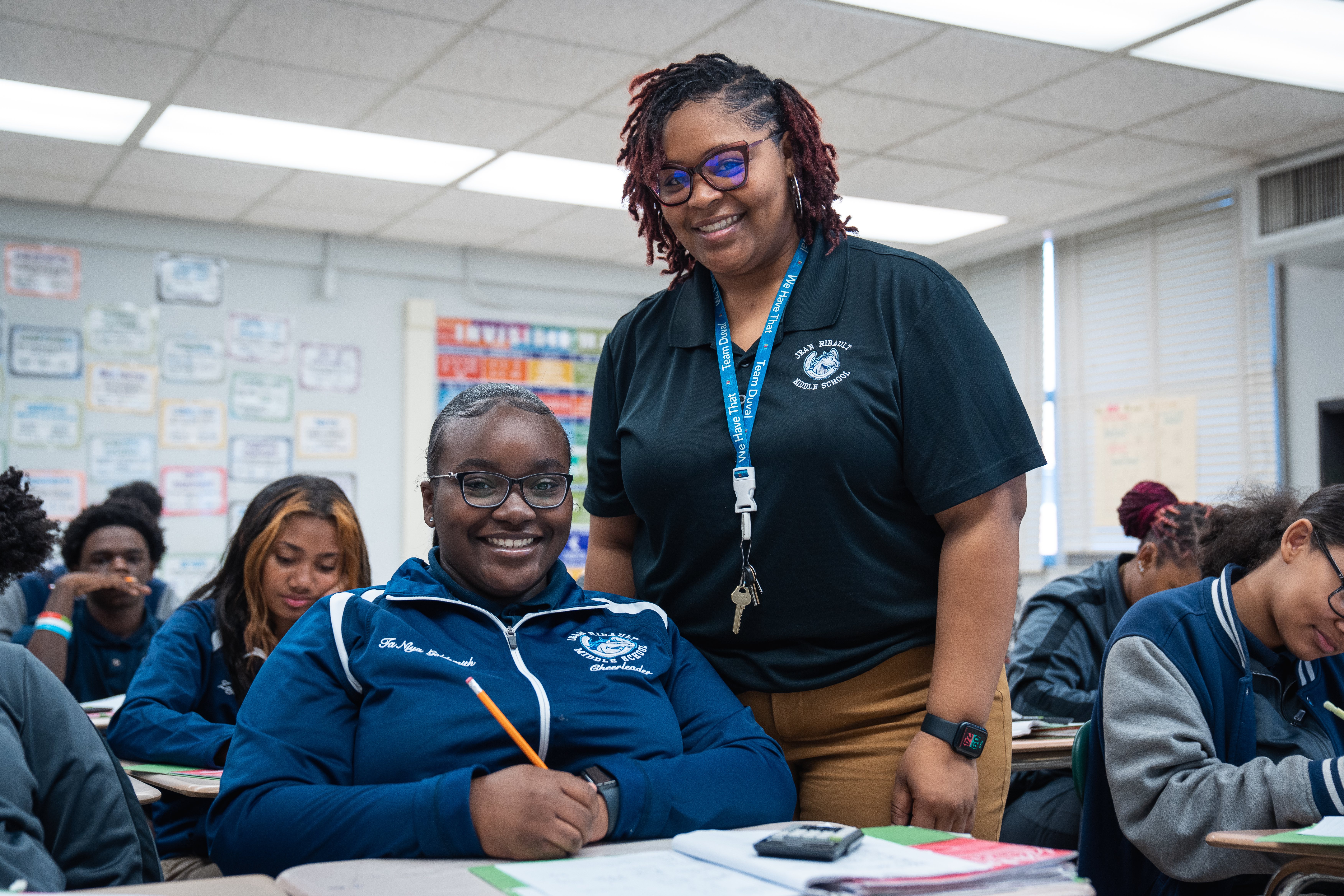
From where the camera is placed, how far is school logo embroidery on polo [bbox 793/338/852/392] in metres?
1.48

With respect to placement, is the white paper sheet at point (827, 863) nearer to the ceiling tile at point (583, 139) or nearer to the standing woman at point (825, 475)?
the standing woman at point (825, 475)

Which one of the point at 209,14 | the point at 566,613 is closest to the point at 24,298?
the point at 209,14

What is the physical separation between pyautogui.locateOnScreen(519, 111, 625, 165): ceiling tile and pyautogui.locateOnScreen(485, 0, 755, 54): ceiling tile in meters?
0.64

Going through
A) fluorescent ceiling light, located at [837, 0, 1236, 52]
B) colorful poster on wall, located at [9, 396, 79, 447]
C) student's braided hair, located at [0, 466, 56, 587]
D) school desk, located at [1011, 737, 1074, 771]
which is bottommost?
school desk, located at [1011, 737, 1074, 771]

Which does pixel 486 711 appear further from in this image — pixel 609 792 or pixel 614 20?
pixel 614 20

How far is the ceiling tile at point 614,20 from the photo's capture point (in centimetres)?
360

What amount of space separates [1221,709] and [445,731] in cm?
127

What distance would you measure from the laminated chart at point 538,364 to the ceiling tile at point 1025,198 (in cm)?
225

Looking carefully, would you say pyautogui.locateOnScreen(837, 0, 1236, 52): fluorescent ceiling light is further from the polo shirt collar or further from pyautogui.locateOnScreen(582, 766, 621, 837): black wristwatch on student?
pyautogui.locateOnScreen(582, 766, 621, 837): black wristwatch on student

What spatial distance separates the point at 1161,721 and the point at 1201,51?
3.01 meters

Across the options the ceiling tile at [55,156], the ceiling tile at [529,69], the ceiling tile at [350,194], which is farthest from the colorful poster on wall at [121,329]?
the ceiling tile at [529,69]

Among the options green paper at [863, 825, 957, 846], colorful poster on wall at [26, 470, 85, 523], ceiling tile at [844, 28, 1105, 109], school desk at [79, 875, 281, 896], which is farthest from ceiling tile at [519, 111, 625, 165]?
school desk at [79, 875, 281, 896]

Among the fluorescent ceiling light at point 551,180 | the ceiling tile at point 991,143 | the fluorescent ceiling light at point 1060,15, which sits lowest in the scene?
the fluorescent ceiling light at point 551,180

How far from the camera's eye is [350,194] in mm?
5445
